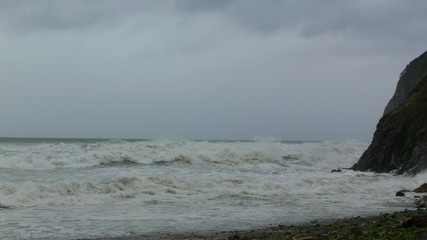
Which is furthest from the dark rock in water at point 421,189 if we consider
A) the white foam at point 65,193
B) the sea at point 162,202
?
the white foam at point 65,193

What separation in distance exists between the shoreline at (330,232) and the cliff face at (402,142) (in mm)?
14678

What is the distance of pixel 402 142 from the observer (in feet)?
97.1

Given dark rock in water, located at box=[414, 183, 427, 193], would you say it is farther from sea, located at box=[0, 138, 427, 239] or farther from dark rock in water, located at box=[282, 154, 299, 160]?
dark rock in water, located at box=[282, 154, 299, 160]

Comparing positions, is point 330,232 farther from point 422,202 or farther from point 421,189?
point 421,189

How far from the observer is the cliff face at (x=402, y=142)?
Result: 2684cm

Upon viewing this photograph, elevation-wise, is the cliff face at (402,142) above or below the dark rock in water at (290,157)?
above

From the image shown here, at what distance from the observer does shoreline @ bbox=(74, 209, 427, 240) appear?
1003 cm

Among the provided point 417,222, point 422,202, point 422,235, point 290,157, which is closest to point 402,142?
point 422,202

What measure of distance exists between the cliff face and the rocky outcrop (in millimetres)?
22629

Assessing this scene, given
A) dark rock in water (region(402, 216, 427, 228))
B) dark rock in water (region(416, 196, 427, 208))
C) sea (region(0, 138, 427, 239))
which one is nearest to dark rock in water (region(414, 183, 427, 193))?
sea (region(0, 138, 427, 239))

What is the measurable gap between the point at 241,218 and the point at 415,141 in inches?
678

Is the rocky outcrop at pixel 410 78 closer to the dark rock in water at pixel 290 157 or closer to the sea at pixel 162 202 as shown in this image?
the dark rock in water at pixel 290 157

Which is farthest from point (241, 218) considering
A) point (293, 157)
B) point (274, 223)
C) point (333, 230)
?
point (293, 157)

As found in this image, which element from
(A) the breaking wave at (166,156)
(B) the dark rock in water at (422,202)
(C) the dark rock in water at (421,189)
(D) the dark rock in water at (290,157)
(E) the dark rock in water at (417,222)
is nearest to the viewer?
(E) the dark rock in water at (417,222)
